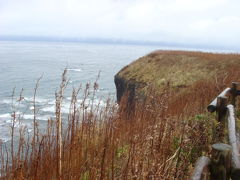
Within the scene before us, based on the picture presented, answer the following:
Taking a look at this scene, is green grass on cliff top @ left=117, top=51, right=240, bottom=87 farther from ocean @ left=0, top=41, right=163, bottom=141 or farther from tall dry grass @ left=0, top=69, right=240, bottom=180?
tall dry grass @ left=0, top=69, right=240, bottom=180

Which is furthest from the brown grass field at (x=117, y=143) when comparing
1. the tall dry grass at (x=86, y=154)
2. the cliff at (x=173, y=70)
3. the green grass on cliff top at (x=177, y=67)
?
the green grass on cliff top at (x=177, y=67)

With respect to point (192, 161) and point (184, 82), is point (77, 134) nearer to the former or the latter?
point (192, 161)

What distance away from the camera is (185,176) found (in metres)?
3.39

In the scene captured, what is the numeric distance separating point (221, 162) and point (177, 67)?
61.1ft

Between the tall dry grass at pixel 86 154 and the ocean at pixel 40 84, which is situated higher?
the tall dry grass at pixel 86 154

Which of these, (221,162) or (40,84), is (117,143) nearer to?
(221,162)

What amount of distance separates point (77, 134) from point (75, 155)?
25cm

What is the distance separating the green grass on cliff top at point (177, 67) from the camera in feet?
55.4

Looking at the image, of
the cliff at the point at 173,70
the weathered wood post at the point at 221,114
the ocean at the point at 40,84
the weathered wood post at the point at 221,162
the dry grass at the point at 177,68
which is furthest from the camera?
the dry grass at the point at 177,68

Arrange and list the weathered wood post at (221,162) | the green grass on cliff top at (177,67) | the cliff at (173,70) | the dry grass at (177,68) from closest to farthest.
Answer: the weathered wood post at (221,162), the cliff at (173,70), the dry grass at (177,68), the green grass on cliff top at (177,67)

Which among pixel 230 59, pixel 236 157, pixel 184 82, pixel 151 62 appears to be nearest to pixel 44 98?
pixel 151 62

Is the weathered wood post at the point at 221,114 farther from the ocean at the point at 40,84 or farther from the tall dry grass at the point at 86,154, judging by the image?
the ocean at the point at 40,84

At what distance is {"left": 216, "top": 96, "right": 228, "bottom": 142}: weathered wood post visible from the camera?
370 cm

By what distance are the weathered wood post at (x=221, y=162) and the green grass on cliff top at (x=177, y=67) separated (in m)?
12.8
